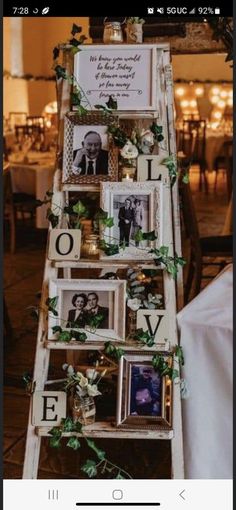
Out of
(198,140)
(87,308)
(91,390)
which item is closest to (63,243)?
(87,308)

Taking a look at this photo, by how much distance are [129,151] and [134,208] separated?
0.49ft

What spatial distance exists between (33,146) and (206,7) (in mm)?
5386

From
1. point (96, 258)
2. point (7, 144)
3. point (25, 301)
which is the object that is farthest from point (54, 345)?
point (7, 144)

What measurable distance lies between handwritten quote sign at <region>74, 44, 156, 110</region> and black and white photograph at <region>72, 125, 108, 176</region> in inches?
2.9

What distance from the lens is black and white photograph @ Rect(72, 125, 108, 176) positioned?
1.92 metres

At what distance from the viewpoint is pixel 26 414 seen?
2.78m

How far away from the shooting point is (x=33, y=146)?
7.00 metres

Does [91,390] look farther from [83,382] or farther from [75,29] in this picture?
[75,29]

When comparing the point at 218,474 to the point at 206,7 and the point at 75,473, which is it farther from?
the point at 206,7

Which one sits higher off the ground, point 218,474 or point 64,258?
point 64,258

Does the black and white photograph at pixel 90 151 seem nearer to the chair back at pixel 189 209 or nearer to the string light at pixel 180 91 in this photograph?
the chair back at pixel 189 209

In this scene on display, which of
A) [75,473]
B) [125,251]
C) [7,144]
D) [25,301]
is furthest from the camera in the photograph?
[7,144]

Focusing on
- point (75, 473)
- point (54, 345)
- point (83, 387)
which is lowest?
point (75, 473)

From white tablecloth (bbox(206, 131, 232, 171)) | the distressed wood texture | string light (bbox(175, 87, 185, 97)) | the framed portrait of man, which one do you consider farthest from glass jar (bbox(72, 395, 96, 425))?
string light (bbox(175, 87, 185, 97))
